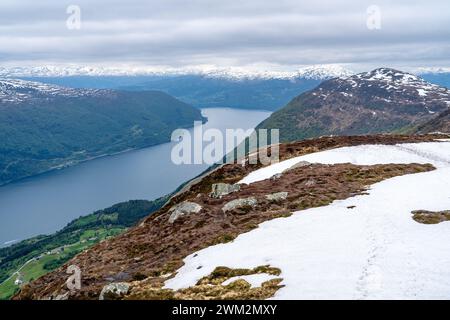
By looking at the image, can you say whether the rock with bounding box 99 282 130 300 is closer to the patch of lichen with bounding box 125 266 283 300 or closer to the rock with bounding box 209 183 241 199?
the patch of lichen with bounding box 125 266 283 300

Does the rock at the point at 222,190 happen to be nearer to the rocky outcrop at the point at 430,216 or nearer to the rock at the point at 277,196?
the rock at the point at 277,196

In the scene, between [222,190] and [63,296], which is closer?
[63,296]

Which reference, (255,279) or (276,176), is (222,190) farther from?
(255,279)

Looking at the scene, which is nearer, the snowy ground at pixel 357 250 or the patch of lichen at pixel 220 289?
the snowy ground at pixel 357 250

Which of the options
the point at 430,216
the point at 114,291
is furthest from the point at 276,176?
the point at 114,291

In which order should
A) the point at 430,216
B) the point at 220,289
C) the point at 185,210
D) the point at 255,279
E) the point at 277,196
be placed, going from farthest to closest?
the point at 185,210 < the point at 277,196 < the point at 430,216 < the point at 255,279 < the point at 220,289

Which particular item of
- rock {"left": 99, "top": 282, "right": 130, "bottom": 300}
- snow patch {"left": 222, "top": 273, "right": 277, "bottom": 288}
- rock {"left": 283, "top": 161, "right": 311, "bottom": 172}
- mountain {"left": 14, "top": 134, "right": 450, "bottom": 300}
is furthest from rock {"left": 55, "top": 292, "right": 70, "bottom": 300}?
rock {"left": 283, "top": 161, "right": 311, "bottom": 172}

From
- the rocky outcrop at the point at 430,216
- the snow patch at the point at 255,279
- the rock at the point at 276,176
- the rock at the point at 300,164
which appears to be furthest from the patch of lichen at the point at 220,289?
the rock at the point at 300,164
